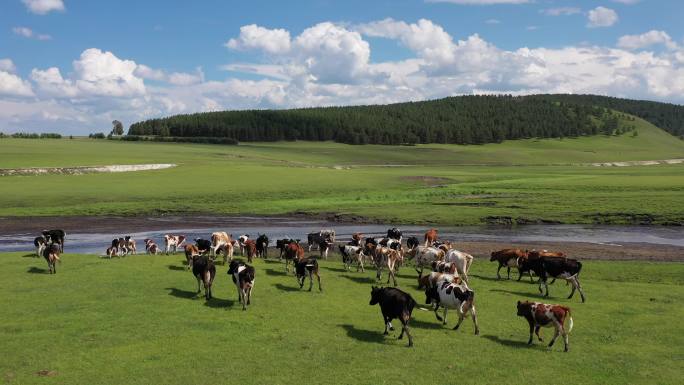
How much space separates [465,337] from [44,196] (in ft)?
198

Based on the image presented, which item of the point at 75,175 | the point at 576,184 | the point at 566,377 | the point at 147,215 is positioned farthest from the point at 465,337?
the point at 75,175

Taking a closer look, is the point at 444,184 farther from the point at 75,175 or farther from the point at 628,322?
the point at 628,322

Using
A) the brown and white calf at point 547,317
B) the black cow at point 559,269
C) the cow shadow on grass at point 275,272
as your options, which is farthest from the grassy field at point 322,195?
the brown and white calf at point 547,317

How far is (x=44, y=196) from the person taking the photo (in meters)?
63.7

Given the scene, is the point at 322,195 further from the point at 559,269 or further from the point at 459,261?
the point at 559,269

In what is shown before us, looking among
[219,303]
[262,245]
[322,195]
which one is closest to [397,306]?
[219,303]

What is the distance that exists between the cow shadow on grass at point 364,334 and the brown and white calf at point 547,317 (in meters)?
4.41

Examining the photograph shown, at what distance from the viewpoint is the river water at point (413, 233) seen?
41037mm

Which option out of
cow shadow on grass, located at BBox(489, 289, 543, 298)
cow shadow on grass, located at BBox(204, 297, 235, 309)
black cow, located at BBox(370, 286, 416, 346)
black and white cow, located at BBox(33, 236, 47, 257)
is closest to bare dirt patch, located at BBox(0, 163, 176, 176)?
black and white cow, located at BBox(33, 236, 47, 257)

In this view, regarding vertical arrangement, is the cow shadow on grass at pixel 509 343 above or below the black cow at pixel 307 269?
below

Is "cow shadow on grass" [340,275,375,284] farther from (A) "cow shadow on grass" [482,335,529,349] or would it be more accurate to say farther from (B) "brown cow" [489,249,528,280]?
(A) "cow shadow on grass" [482,335,529,349]

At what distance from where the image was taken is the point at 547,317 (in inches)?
644

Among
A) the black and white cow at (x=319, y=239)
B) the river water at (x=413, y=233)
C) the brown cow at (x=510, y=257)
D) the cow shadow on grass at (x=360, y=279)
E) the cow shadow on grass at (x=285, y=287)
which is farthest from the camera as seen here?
the river water at (x=413, y=233)

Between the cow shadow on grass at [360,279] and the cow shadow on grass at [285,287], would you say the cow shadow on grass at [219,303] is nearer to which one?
the cow shadow on grass at [285,287]
